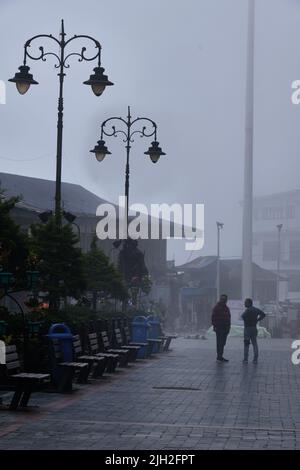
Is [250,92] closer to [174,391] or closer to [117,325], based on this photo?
[117,325]

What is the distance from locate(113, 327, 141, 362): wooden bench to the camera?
25.6m

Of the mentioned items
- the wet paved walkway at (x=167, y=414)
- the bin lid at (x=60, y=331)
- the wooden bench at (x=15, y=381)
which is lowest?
the wet paved walkway at (x=167, y=414)

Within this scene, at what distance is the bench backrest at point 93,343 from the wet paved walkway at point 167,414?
69 centimetres

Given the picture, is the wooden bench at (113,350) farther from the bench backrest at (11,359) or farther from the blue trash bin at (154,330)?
the bench backrest at (11,359)

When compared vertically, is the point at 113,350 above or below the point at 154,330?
below

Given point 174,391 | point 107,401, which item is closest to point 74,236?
point 174,391

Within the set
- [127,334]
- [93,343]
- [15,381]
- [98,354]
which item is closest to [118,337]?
[127,334]

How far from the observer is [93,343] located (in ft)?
71.9

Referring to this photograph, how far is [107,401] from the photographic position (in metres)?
16.7

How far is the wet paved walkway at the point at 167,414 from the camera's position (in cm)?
1194

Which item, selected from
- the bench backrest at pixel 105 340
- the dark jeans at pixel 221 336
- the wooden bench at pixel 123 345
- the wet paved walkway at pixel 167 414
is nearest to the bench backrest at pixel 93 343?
the wet paved walkway at pixel 167 414

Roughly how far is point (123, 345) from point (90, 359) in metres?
7.29

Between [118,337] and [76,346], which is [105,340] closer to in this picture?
[118,337]
